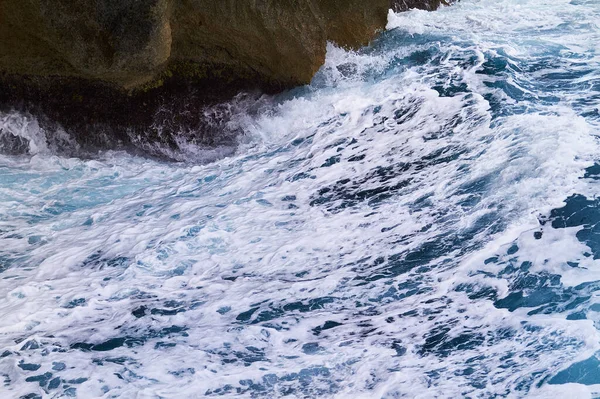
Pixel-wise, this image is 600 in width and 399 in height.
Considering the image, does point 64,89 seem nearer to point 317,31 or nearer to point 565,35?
point 317,31

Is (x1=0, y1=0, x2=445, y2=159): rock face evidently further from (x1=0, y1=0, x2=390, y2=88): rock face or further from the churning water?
the churning water

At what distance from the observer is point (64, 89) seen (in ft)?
26.3

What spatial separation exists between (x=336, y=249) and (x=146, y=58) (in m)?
3.09

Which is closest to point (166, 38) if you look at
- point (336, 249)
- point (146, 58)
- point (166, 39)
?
point (166, 39)

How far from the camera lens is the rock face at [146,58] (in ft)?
24.2

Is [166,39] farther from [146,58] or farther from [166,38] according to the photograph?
[146,58]

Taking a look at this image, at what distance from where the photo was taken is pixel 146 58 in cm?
750

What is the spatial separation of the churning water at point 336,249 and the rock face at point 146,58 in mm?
325

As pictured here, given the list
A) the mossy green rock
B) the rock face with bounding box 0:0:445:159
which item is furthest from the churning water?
the mossy green rock

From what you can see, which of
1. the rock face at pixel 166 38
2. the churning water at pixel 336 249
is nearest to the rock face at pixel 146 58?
the rock face at pixel 166 38

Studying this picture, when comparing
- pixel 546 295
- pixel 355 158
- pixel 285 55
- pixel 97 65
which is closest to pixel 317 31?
pixel 285 55

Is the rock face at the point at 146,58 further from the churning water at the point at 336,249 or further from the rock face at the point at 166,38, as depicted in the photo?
the churning water at the point at 336,249

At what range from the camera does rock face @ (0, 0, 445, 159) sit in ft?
24.2

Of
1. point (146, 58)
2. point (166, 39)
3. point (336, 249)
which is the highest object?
point (166, 39)
